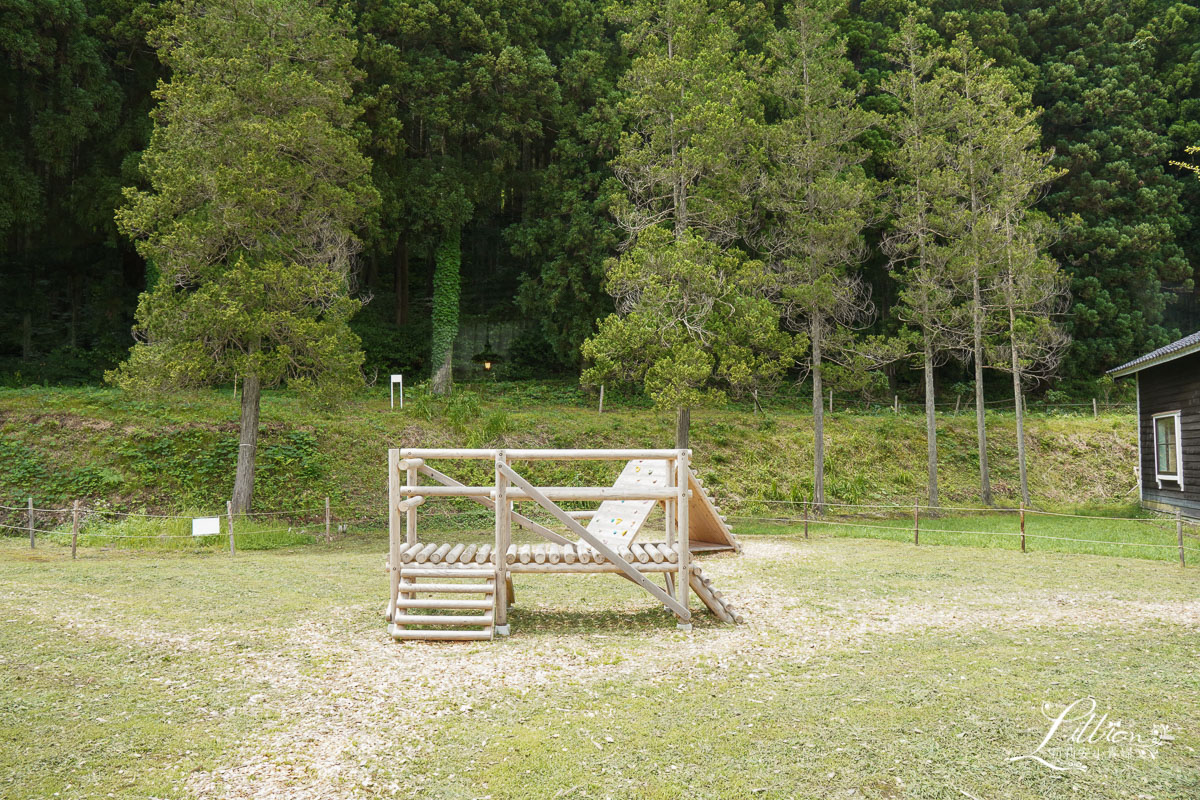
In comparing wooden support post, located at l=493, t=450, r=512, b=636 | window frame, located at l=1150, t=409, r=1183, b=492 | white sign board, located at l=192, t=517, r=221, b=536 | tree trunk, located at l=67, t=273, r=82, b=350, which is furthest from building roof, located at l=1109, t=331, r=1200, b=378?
tree trunk, located at l=67, t=273, r=82, b=350

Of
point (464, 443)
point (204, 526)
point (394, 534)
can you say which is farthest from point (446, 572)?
point (464, 443)

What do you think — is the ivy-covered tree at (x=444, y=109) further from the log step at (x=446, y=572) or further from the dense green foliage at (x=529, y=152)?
the log step at (x=446, y=572)

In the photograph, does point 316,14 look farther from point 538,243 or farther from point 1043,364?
point 1043,364

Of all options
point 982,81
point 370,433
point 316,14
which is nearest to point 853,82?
point 982,81

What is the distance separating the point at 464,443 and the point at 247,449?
5605mm

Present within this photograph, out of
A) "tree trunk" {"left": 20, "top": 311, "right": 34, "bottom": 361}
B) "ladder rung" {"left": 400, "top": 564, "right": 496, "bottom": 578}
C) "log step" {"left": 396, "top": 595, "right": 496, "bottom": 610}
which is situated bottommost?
"log step" {"left": 396, "top": 595, "right": 496, "bottom": 610}

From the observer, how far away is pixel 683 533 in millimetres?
7527

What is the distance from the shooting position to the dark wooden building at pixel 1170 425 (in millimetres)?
14828

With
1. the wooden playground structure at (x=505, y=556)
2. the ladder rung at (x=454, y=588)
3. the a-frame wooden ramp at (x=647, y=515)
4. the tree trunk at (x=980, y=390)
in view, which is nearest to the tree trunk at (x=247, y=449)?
the a-frame wooden ramp at (x=647, y=515)

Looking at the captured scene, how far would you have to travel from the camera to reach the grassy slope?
15.4 metres

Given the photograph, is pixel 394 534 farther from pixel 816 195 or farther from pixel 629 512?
pixel 816 195

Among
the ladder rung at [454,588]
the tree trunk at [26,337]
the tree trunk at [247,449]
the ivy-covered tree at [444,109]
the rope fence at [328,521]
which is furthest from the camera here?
the tree trunk at [26,337]

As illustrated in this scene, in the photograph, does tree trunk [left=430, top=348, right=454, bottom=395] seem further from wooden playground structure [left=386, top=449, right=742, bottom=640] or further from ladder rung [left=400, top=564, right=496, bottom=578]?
ladder rung [left=400, top=564, right=496, bottom=578]

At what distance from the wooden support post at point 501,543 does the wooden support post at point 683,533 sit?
173 centimetres
